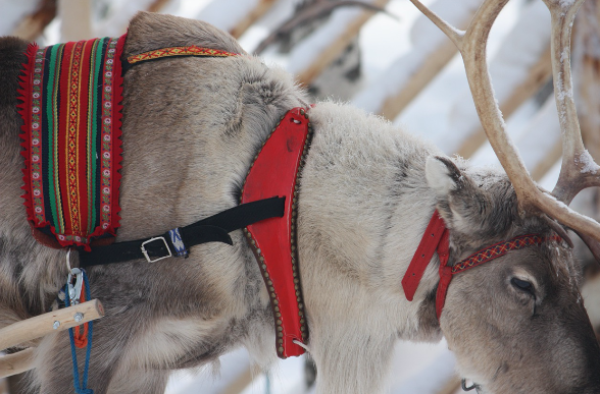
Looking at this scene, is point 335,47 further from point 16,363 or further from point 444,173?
point 16,363

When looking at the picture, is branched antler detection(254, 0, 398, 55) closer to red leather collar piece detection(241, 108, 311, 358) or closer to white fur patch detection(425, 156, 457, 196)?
red leather collar piece detection(241, 108, 311, 358)

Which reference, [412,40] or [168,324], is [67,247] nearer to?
[168,324]

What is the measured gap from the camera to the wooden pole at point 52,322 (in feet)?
3.90

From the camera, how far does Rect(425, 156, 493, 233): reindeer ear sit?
124cm

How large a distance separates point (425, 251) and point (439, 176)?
16 centimetres

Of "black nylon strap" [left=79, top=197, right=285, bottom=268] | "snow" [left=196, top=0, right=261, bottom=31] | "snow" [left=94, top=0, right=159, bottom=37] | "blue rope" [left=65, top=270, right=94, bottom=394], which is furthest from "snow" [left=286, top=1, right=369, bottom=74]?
"blue rope" [left=65, top=270, right=94, bottom=394]

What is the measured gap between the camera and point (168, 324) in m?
1.35

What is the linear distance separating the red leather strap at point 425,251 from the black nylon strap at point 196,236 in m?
0.31

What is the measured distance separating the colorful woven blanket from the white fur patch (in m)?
0.63

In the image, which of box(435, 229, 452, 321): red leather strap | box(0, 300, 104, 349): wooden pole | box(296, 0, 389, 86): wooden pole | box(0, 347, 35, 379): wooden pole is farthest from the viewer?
box(296, 0, 389, 86): wooden pole

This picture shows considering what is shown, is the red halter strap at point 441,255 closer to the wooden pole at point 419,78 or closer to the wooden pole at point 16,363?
the wooden pole at point 16,363

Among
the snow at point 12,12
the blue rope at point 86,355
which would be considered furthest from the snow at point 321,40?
the blue rope at point 86,355

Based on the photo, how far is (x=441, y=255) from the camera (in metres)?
1.30

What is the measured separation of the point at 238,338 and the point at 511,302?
1.96ft
